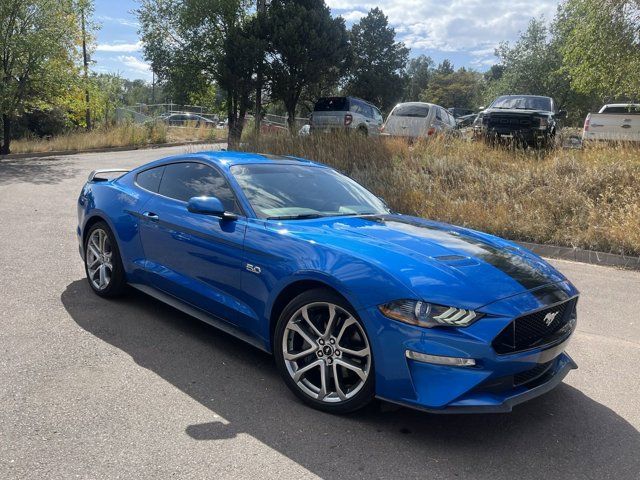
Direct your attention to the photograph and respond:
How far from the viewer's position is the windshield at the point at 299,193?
13.4 feet

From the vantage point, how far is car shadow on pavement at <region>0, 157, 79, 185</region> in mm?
14141

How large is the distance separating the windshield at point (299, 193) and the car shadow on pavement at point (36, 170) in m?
11.2

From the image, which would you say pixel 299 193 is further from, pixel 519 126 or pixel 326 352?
pixel 519 126

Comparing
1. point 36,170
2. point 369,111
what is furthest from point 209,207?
point 369,111

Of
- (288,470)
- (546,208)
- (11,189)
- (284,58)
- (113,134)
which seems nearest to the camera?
(288,470)

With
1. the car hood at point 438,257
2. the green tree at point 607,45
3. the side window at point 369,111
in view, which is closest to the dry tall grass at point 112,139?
the side window at point 369,111

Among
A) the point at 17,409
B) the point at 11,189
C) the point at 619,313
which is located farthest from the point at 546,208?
the point at 11,189

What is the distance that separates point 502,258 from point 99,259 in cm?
371

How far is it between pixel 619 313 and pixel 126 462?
499cm

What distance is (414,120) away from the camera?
1533 centimetres

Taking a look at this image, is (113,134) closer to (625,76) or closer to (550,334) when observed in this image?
(625,76)

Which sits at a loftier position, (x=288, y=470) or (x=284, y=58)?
(x=284, y=58)

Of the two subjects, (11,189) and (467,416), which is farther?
(11,189)

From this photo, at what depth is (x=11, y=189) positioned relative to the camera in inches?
485
